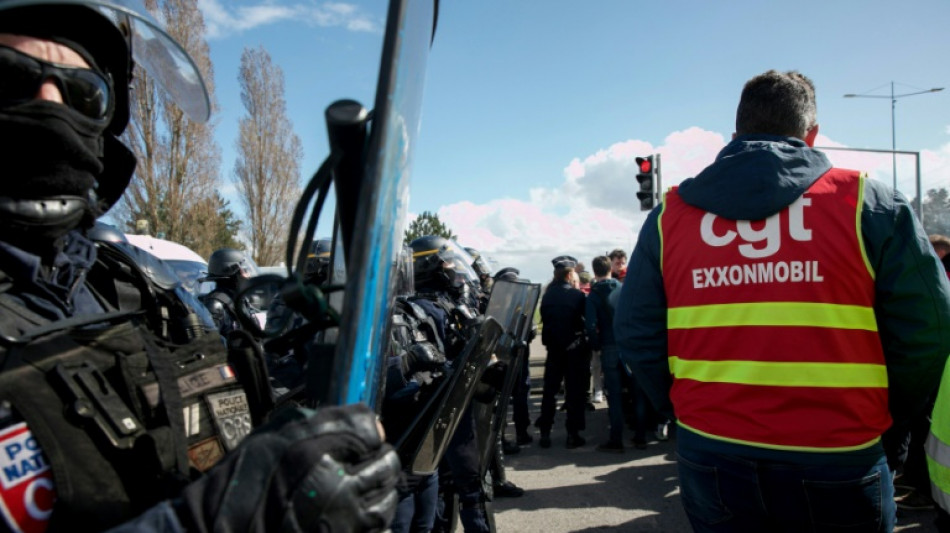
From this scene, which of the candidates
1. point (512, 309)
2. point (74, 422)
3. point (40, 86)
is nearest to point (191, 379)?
point (74, 422)

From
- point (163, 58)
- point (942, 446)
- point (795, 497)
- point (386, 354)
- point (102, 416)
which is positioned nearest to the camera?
point (102, 416)

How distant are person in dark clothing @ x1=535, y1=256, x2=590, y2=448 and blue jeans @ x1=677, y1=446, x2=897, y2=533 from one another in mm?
4769

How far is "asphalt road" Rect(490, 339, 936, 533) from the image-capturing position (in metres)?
4.39

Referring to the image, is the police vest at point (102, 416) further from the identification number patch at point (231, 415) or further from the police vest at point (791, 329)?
the police vest at point (791, 329)

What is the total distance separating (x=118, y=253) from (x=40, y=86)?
42cm

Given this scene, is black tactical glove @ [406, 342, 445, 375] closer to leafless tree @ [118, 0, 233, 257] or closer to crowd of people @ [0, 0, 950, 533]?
crowd of people @ [0, 0, 950, 533]

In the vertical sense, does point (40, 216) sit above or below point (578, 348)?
above

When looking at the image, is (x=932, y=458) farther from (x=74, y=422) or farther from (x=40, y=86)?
(x=40, y=86)

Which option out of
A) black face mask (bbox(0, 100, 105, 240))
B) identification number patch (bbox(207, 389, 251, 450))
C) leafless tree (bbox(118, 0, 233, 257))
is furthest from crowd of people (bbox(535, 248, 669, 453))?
leafless tree (bbox(118, 0, 233, 257))

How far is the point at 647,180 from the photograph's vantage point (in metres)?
10.7

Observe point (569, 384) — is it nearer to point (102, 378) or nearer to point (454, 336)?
point (454, 336)

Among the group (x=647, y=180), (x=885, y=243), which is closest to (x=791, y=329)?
(x=885, y=243)

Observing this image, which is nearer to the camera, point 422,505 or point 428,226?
point 422,505

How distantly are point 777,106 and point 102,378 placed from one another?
225 cm
